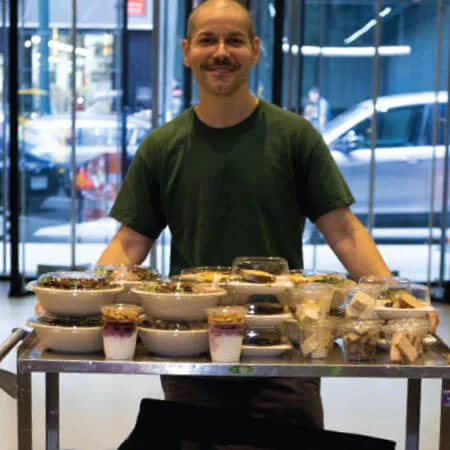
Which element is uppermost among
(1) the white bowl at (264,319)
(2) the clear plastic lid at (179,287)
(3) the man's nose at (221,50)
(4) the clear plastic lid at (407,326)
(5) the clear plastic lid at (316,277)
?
(3) the man's nose at (221,50)

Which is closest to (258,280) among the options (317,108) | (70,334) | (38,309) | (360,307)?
(360,307)

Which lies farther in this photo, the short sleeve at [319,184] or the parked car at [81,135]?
the parked car at [81,135]

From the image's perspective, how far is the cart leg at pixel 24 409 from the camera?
6.18 feet

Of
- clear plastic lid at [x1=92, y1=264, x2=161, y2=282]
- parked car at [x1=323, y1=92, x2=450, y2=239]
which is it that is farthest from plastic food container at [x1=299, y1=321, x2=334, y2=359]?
parked car at [x1=323, y1=92, x2=450, y2=239]

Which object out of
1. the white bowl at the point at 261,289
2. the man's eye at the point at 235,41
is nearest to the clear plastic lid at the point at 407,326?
the white bowl at the point at 261,289

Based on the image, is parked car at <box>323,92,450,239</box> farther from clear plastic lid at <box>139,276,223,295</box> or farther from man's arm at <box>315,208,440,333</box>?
clear plastic lid at <box>139,276,223,295</box>

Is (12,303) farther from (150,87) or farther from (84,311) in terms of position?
(84,311)

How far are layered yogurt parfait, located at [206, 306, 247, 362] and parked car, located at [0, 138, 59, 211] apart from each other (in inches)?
259

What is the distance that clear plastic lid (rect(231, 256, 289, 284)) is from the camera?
2.06 metres

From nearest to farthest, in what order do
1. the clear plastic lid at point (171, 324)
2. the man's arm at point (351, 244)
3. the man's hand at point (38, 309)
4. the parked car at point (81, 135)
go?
1. the clear plastic lid at point (171, 324)
2. the man's hand at point (38, 309)
3. the man's arm at point (351, 244)
4. the parked car at point (81, 135)

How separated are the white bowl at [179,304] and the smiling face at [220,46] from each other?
0.72 meters

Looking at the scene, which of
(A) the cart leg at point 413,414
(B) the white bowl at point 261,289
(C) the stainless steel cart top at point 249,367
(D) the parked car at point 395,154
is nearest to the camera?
(C) the stainless steel cart top at point 249,367

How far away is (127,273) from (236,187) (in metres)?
0.53

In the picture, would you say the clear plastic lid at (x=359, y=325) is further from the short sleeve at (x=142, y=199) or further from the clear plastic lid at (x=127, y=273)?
the short sleeve at (x=142, y=199)
